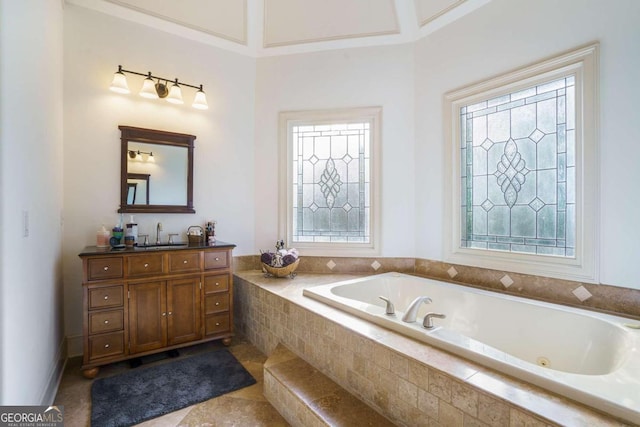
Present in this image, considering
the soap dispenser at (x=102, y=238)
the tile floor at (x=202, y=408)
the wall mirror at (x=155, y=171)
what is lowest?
the tile floor at (x=202, y=408)

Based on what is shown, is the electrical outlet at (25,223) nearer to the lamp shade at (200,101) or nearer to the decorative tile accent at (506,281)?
the lamp shade at (200,101)

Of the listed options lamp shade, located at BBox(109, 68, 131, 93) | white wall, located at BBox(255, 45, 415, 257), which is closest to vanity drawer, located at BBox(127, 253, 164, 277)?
white wall, located at BBox(255, 45, 415, 257)

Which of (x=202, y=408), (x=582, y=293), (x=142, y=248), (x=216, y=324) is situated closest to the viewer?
(x=202, y=408)

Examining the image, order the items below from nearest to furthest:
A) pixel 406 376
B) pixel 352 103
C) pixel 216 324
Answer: pixel 406 376 < pixel 216 324 < pixel 352 103

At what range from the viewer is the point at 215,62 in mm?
3162

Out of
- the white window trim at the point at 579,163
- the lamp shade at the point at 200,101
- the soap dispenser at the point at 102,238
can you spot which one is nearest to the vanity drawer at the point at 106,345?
the soap dispenser at the point at 102,238

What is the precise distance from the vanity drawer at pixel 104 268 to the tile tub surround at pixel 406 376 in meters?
1.15

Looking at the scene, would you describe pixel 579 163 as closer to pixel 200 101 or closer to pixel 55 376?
pixel 200 101

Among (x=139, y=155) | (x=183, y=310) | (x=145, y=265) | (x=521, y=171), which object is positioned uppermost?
(x=139, y=155)

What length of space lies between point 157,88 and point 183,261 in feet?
5.15

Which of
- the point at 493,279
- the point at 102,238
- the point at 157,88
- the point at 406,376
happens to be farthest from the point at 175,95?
the point at 493,279

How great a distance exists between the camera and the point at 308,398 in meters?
1.64

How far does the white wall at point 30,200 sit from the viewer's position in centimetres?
121

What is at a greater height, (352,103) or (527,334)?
(352,103)
